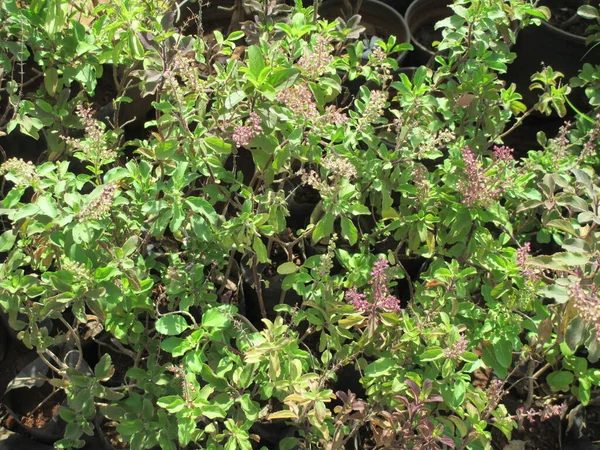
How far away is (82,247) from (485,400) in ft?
3.52

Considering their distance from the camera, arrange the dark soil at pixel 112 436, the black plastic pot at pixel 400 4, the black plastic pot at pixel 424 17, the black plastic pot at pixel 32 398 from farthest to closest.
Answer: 1. the black plastic pot at pixel 400 4
2. the black plastic pot at pixel 424 17
3. the dark soil at pixel 112 436
4. the black plastic pot at pixel 32 398

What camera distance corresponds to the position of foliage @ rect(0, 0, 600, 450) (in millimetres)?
1527

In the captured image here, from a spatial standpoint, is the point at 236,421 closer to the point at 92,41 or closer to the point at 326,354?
the point at 326,354

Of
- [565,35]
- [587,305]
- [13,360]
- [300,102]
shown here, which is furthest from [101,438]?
[565,35]

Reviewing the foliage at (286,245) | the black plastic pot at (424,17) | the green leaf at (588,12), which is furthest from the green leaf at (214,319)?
the black plastic pot at (424,17)

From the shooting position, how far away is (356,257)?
1834 mm

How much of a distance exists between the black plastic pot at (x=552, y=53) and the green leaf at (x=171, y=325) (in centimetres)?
218

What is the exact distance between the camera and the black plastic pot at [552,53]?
293 centimetres

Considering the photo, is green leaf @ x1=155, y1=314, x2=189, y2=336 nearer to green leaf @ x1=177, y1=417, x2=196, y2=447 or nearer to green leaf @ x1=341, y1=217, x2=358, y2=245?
green leaf @ x1=177, y1=417, x2=196, y2=447

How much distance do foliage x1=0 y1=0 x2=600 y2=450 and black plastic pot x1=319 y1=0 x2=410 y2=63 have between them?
3.65 ft

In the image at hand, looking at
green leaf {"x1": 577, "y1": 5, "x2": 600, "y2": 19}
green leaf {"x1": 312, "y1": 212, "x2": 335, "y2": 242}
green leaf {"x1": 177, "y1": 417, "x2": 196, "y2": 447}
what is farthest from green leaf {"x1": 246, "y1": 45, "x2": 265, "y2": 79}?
green leaf {"x1": 577, "y1": 5, "x2": 600, "y2": 19}

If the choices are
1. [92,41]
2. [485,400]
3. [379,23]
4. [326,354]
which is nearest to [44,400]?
[326,354]

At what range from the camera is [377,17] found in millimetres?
3168

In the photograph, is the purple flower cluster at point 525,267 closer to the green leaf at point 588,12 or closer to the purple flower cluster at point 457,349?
the purple flower cluster at point 457,349
